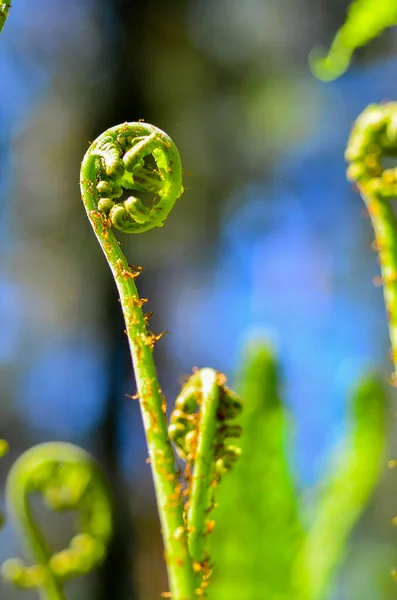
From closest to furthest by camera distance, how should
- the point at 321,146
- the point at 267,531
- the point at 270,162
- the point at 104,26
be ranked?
the point at 267,531 → the point at 104,26 → the point at 270,162 → the point at 321,146

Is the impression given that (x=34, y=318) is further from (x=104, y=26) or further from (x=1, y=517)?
(x=1, y=517)

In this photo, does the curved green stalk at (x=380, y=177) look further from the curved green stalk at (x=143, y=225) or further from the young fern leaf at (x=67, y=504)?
the young fern leaf at (x=67, y=504)

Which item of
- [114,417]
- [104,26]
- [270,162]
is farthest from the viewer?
[270,162]

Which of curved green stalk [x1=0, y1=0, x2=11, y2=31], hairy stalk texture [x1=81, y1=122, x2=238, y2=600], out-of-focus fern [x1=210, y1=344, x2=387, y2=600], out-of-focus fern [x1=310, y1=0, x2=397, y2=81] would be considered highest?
out-of-focus fern [x1=310, y1=0, x2=397, y2=81]

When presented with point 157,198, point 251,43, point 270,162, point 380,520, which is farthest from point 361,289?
point 157,198

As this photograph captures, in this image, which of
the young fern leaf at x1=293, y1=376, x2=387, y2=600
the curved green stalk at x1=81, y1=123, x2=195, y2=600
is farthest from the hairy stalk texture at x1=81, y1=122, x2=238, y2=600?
the young fern leaf at x1=293, y1=376, x2=387, y2=600

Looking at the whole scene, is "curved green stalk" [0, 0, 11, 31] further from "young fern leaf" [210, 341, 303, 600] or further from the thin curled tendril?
"young fern leaf" [210, 341, 303, 600]

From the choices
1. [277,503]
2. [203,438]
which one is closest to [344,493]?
[277,503]
